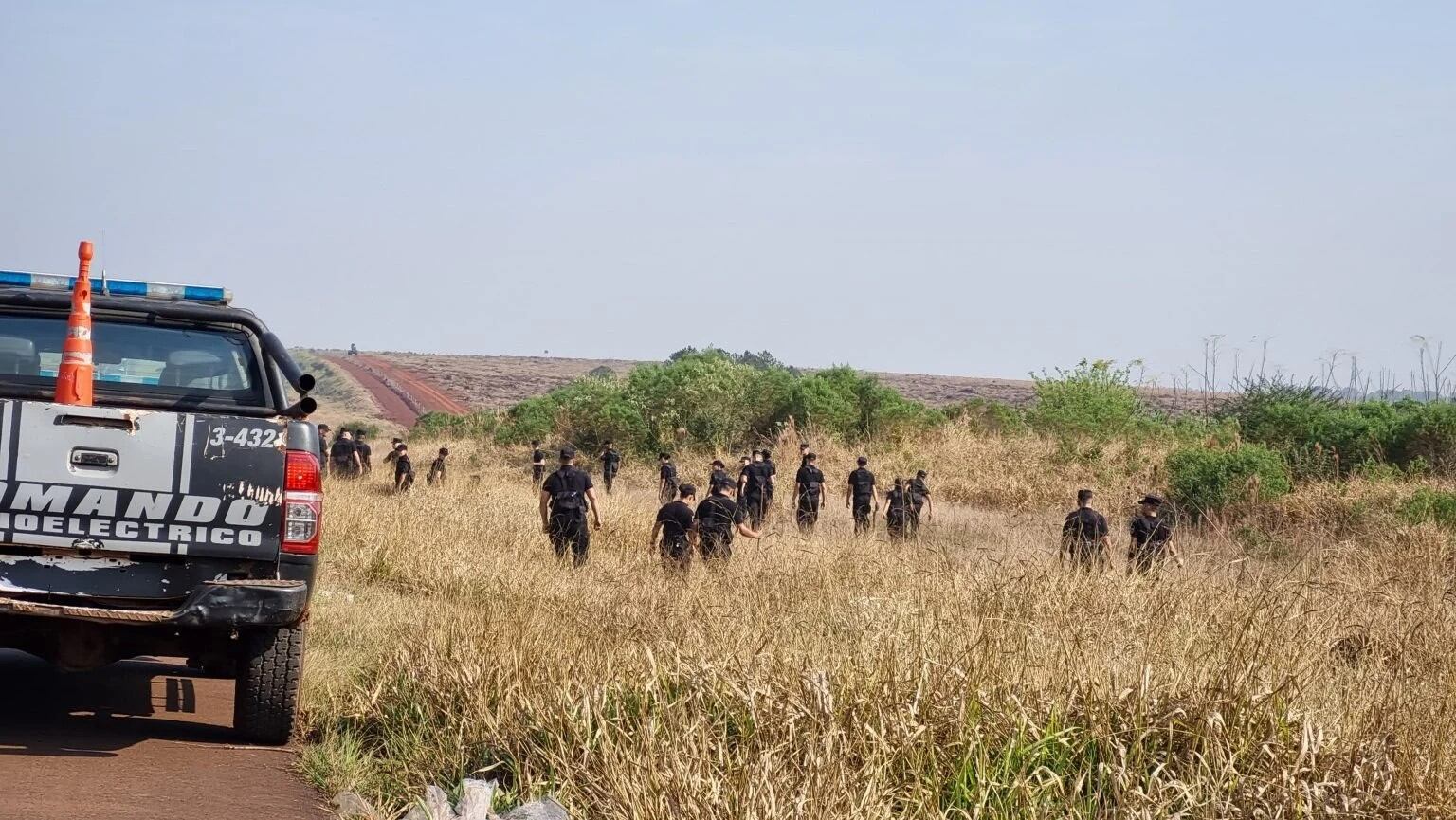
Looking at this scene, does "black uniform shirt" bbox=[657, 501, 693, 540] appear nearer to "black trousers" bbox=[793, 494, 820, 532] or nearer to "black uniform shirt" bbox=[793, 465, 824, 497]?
"black trousers" bbox=[793, 494, 820, 532]

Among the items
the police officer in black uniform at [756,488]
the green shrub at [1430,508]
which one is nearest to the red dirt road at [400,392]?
the police officer in black uniform at [756,488]

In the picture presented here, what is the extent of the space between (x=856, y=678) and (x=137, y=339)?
141 inches

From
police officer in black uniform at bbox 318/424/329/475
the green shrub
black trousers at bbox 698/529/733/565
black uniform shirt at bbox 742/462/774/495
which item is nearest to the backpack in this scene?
black trousers at bbox 698/529/733/565

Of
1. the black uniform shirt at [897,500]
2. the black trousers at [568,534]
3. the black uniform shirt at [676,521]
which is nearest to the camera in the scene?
the black uniform shirt at [676,521]

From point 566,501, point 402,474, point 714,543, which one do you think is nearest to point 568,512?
point 566,501

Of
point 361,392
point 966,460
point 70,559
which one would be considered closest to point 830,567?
point 70,559

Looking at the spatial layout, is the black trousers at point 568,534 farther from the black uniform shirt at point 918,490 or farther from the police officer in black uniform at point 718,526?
the black uniform shirt at point 918,490

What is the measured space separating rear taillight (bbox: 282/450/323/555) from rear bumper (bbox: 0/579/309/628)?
168mm

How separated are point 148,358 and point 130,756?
175cm

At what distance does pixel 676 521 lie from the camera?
13023mm

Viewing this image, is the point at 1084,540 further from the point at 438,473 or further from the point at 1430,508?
the point at 438,473

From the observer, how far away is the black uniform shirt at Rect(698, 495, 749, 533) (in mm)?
12922

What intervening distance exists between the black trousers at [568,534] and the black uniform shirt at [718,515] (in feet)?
4.37

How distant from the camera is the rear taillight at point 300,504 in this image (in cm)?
598
